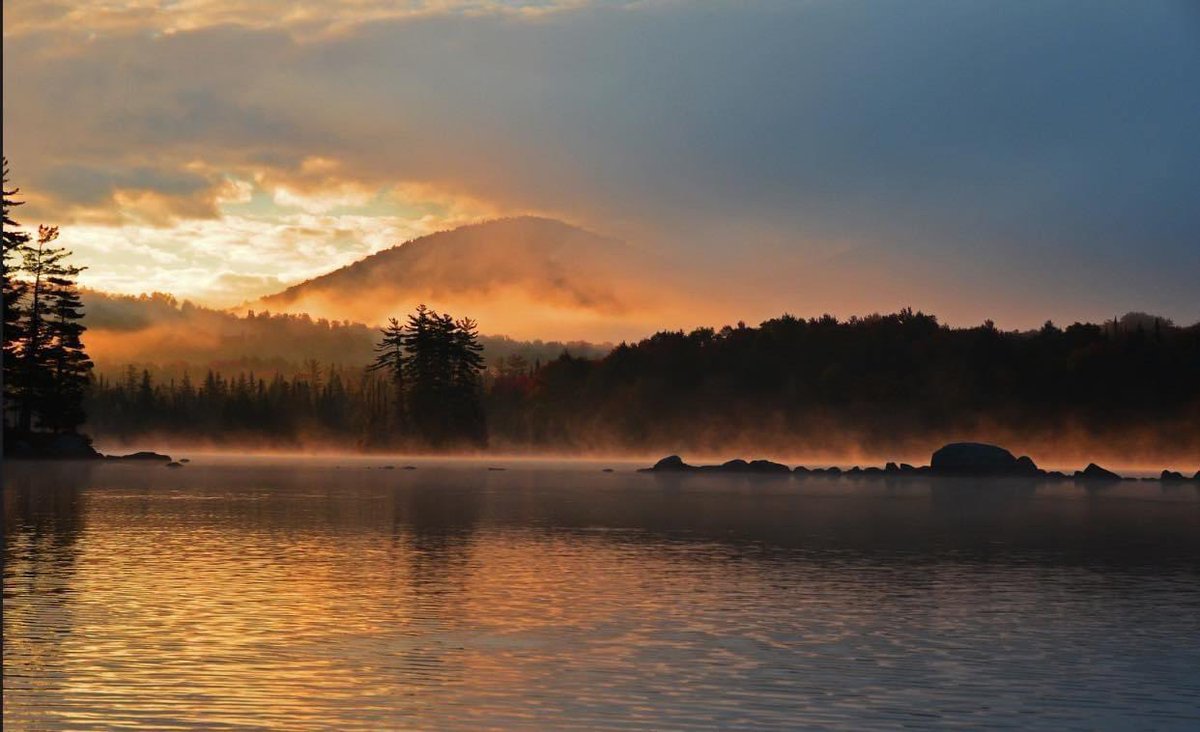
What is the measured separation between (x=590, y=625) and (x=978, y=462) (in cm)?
13243

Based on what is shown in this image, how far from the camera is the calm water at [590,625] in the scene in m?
20.2

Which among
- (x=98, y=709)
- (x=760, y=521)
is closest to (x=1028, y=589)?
(x=98, y=709)

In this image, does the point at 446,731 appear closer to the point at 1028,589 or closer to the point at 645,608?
the point at 645,608

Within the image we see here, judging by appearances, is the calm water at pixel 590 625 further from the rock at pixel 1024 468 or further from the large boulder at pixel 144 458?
the large boulder at pixel 144 458

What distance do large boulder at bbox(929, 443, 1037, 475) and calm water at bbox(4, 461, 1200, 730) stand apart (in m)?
93.6

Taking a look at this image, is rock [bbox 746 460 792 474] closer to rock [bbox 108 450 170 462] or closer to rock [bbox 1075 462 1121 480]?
rock [bbox 1075 462 1121 480]

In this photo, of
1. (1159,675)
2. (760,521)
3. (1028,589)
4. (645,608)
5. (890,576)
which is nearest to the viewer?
(1159,675)

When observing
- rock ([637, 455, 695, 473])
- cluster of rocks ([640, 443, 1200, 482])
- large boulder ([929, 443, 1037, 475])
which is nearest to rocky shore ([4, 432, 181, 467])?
rock ([637, 455, 695, 473])

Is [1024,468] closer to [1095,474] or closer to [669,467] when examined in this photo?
[1095,474]

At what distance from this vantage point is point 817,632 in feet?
90.7

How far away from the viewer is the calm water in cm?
2017

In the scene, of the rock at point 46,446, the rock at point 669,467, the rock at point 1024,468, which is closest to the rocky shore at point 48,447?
the rock at point 46,446

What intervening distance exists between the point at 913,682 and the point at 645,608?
32.4 ft

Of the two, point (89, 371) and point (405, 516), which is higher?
point (89, 371)
